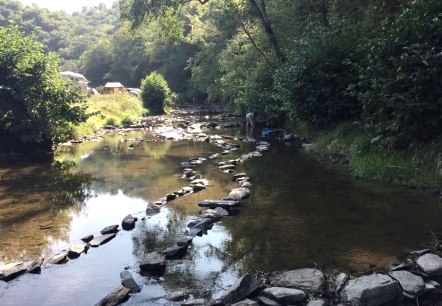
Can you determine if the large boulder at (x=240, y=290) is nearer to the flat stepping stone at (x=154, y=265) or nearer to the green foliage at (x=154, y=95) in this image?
the flat stepping stone at (x=154, y=265)

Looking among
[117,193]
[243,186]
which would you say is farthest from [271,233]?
[117,193]

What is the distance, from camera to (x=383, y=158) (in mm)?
11797

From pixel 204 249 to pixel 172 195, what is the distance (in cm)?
378

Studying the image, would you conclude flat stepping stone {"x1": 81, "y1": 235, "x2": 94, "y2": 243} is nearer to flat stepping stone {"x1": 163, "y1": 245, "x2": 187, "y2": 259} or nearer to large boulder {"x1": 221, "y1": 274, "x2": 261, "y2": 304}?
flat stepping stone {"x1": 163, "y1": 245, "x2": 187, "y2": 259}

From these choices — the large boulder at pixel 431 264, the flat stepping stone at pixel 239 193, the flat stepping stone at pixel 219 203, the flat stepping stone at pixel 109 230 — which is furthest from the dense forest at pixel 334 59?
the flat stepping stone at pixel 109 230

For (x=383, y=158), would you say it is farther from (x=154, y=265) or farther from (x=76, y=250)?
(x=76, y=250)

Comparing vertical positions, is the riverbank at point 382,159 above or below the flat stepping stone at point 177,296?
above

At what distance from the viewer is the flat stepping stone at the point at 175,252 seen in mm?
7395

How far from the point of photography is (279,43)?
82.4 feet

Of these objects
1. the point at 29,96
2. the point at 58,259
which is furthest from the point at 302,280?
the point at 29,96

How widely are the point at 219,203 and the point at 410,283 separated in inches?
203

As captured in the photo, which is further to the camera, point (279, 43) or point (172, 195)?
point (279, 43)

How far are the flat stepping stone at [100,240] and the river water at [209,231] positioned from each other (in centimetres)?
14

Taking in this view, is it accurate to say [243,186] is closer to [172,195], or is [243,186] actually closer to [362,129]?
[172,195]
